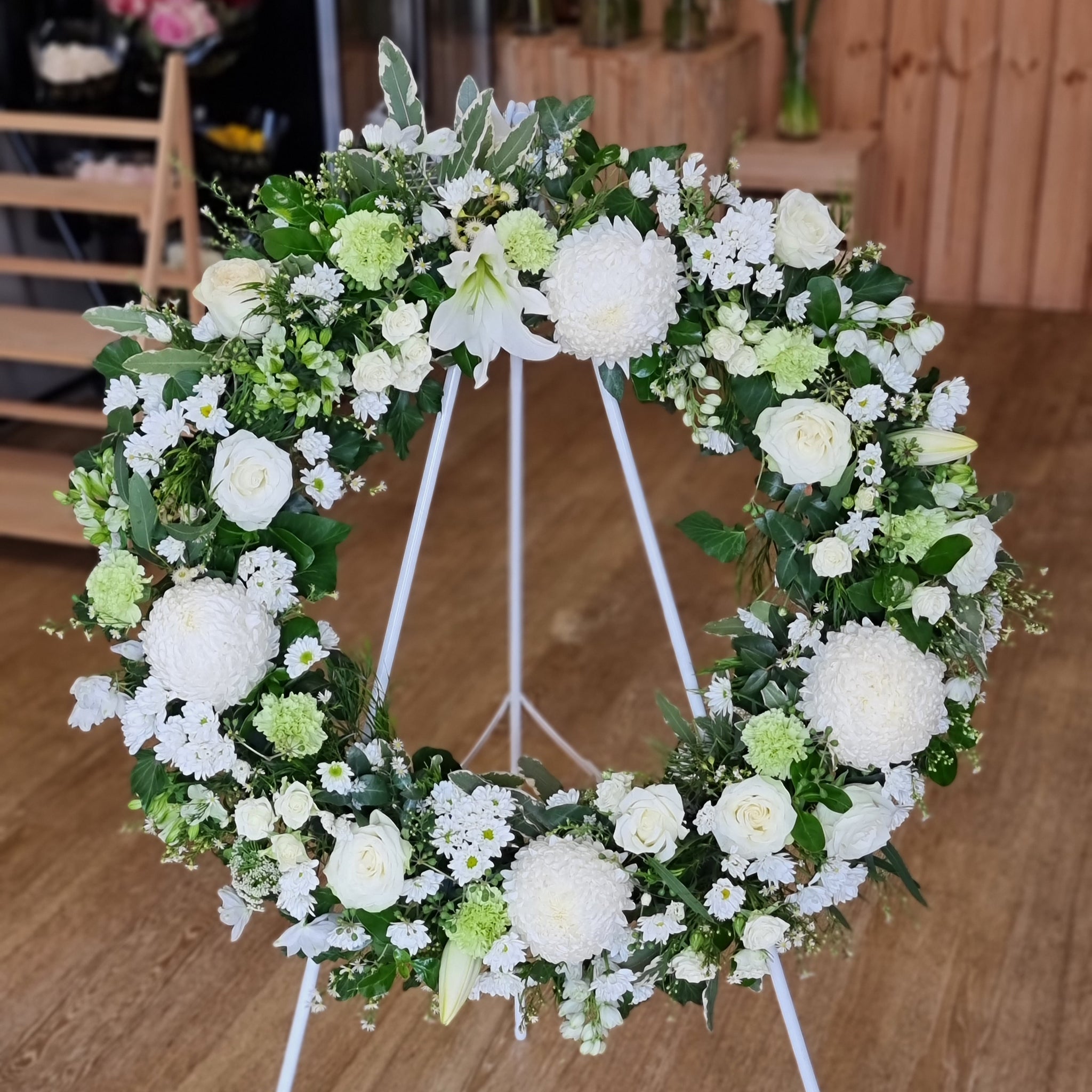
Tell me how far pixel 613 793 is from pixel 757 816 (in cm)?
15

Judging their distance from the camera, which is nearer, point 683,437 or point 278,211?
point 278,211

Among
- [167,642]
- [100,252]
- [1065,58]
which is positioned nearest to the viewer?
[167,642]

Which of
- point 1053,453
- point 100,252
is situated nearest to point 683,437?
point 1053,453

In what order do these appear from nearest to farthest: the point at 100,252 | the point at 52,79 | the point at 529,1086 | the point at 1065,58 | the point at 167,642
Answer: the point at 167,642 → the point at 529,1086 → the point at 52,79 → the point at 100,252 → the point at 1065,58

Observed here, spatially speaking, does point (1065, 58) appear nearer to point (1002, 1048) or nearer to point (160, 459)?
point (1002, 1048)

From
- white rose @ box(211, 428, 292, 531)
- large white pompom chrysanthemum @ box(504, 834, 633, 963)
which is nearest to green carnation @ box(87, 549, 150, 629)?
white rose @ box(211, 428, 292, 531)

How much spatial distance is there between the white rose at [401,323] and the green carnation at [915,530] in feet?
1.56

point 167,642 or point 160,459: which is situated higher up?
point 160,459

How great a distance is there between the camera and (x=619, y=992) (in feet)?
4.51

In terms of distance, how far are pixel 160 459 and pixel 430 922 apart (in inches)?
20.1

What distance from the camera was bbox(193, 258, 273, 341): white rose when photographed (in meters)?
1.36

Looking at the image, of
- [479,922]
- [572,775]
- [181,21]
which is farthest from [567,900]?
[181,21]

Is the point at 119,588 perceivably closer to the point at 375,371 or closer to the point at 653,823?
the point at 375,371

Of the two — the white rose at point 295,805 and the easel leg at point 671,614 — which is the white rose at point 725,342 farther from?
the white rose at point 295,805
